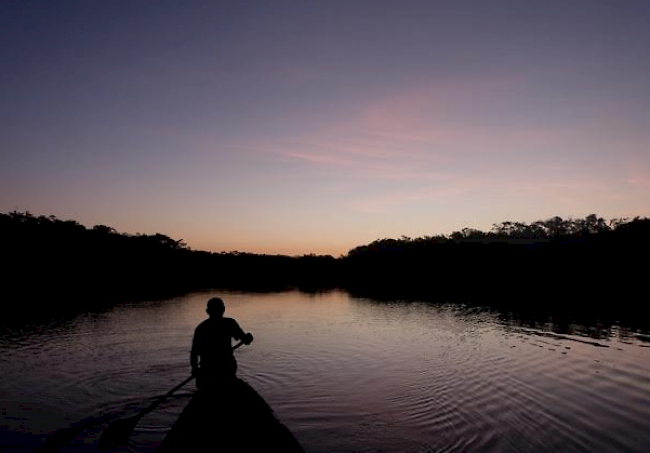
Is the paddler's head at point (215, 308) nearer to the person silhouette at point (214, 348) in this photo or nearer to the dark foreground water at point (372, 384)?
the person silhouette at point (214, 348)

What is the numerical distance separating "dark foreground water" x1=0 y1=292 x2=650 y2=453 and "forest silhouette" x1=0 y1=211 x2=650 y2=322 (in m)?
13.6

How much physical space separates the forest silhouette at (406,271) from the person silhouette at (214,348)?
30.7 meters

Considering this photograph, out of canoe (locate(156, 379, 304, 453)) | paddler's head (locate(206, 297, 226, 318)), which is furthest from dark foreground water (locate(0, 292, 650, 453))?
paddler's head (locate(206, 297, 226, 318))

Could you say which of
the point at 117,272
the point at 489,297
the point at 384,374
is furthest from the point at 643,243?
the point at 117,272

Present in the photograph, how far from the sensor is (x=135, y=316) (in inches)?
1356

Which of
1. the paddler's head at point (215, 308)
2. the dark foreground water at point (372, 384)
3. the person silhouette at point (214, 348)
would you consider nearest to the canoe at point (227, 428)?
the person silhouette at point (214, 348)

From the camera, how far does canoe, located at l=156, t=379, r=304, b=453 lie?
6387mm

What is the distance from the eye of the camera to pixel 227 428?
6.81m

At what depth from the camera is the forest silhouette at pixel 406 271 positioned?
45094 mm

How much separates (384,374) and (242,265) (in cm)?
11997

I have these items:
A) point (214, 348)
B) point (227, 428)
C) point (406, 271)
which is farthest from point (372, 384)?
point (406, 271)

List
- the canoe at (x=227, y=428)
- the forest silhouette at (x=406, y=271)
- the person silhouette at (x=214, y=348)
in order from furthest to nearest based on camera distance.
→ the forest silhouette at (x=406, y=271) → the person silhouette at (x=214, y=348) → the canoe at (x=227, y=428)

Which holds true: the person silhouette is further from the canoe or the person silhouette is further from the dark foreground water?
the dark foreground water

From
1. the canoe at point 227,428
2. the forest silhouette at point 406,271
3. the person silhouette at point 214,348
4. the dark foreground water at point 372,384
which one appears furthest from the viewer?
the forest silhouette at point 406,271
